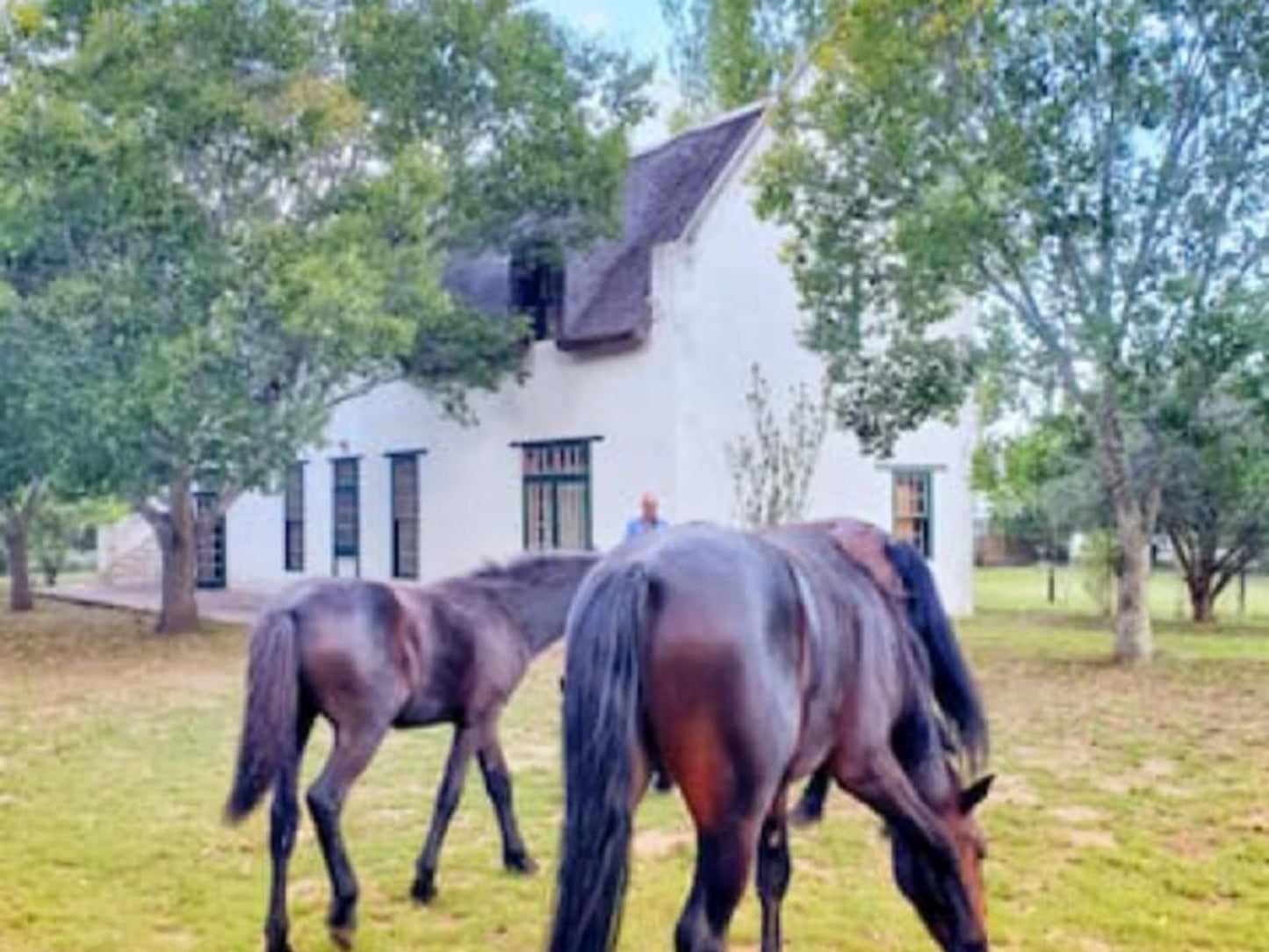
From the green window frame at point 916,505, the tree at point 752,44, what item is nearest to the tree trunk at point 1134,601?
the green window frame at point 916,505

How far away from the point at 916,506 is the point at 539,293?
5694 millimetres

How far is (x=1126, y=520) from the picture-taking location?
485 inches

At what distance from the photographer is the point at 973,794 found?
3.62 metres

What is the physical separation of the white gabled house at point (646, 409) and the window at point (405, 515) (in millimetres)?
33

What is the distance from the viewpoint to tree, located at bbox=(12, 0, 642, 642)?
12242 millimetres

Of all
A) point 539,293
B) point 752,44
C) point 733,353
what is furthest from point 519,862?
point 752,44

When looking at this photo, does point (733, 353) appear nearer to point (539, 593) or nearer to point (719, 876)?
point (539, 593)

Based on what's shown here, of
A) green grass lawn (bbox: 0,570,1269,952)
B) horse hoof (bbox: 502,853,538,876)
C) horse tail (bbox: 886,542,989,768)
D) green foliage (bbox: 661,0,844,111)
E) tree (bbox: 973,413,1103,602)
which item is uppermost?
green foliage (bbox: 661,0,844,111)

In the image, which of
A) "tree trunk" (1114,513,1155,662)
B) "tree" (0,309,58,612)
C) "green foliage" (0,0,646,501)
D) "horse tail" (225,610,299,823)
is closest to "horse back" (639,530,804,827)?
"horse tail" (225,610,299,823)

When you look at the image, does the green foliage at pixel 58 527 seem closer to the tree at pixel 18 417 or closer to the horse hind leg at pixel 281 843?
the tree at pixel 18 417

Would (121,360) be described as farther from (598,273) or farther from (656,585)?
(656,585)

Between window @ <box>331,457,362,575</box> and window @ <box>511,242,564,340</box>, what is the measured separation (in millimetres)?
5416

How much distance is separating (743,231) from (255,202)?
18.6 feet

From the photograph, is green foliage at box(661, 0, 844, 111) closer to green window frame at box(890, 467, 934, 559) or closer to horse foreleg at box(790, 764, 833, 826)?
green window frame at box(890, 467, 934, 559)
